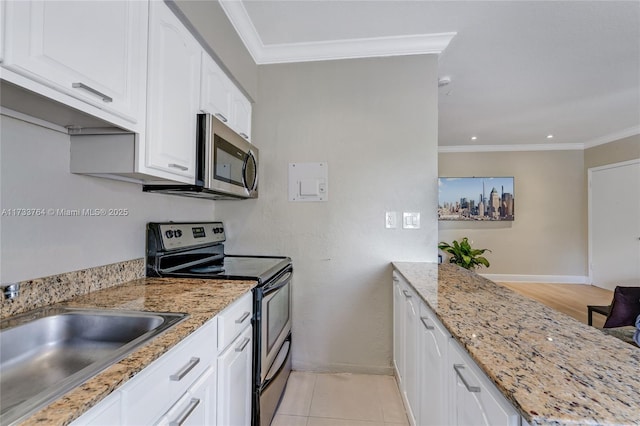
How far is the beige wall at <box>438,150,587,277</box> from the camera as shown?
5.04 meters

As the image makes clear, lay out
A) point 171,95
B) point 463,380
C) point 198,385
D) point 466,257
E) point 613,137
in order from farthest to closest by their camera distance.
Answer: point 613,137, point 466,257, point 171,95, point 198,385, point 463,380

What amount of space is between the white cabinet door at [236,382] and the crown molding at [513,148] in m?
5.07

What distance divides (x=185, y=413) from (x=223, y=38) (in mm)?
1880

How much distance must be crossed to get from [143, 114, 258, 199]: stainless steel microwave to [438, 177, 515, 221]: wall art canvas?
4.15 meters

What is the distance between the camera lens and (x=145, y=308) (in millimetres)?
1015

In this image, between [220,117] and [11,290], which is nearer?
[11,290]

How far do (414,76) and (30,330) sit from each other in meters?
2.49

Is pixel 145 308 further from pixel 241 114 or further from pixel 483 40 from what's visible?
pixel 483 40

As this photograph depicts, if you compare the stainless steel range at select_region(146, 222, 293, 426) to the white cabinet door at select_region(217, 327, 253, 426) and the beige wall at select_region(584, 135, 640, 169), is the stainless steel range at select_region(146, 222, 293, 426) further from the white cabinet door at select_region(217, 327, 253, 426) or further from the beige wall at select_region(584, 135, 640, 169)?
the beige wall at select_region(584, 135, 640, 169)

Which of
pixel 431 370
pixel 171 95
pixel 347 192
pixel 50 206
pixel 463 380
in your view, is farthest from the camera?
pixel 347 192

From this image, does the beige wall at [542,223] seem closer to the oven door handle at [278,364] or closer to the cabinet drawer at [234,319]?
the oven door handle at [278,364]

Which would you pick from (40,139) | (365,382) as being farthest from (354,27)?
(365,382)

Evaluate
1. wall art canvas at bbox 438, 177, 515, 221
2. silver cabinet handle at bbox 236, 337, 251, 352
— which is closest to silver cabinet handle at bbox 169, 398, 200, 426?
silver cabinet handle at bbox 236, 337, 251, 352

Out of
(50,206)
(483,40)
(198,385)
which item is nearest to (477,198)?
(483,40)
